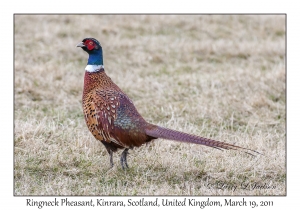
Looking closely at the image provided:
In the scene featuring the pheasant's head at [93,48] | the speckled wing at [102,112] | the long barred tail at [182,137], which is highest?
the pheasant's head at [93,48]

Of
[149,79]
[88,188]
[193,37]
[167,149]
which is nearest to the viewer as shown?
[88,188]

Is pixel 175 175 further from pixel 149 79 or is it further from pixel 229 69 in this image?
pixel 229 69

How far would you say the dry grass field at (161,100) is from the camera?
4.96m

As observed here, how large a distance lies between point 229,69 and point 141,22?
315cm

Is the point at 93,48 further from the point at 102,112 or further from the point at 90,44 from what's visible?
the point at 102,112

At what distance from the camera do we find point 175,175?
5008 millimetres

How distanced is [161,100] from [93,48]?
2.27m

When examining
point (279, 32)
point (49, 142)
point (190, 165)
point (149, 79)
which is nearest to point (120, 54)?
point (149, 79)

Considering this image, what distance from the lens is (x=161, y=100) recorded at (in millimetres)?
7559

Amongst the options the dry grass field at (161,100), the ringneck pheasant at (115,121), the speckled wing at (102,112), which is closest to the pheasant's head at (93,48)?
the ringneck pheasant at (115,121)

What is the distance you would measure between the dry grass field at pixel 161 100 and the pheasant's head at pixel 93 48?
84 cm

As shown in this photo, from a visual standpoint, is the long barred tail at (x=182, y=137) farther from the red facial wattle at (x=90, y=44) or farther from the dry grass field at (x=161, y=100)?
the red facial wattle at (x=90, y=44)

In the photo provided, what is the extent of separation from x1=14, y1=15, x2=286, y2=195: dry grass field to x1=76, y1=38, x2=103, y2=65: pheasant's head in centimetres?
84

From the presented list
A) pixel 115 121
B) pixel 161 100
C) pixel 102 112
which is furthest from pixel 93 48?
pixel 161 100
